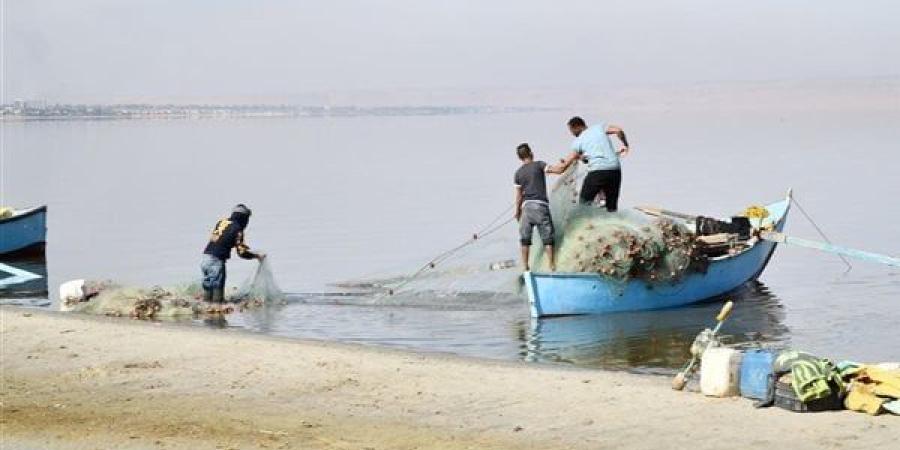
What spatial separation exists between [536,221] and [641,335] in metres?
1.96

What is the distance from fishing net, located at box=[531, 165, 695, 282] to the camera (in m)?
16.0

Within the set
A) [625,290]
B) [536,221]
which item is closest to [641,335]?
[625,290]

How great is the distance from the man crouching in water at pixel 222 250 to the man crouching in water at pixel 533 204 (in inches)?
137

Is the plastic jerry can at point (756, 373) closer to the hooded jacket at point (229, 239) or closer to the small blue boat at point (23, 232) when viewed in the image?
the hooded jacket at point (229, 239)

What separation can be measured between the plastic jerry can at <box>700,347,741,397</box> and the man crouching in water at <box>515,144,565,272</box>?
6363 millimetres

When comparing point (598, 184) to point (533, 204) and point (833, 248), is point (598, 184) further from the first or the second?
point (833, 248)

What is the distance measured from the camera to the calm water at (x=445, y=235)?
15625 millimetres

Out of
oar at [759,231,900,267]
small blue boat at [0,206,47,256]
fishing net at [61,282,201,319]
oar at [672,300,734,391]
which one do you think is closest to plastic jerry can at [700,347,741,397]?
oar at [672,300,734,391]

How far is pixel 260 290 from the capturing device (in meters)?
17.5

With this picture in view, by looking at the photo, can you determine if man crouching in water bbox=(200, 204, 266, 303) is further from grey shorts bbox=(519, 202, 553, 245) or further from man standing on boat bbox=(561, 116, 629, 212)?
man standing on boat bbox=(561, 116, 629, 212)

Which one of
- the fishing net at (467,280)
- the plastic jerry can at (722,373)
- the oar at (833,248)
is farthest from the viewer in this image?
the fishing net at (467,280)

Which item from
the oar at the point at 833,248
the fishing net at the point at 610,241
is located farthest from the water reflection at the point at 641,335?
the oar at the point at 833,248

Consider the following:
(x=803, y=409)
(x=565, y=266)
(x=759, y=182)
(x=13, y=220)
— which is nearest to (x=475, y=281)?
(x=565, y=266)

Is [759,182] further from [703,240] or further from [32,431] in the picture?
[32,431]
